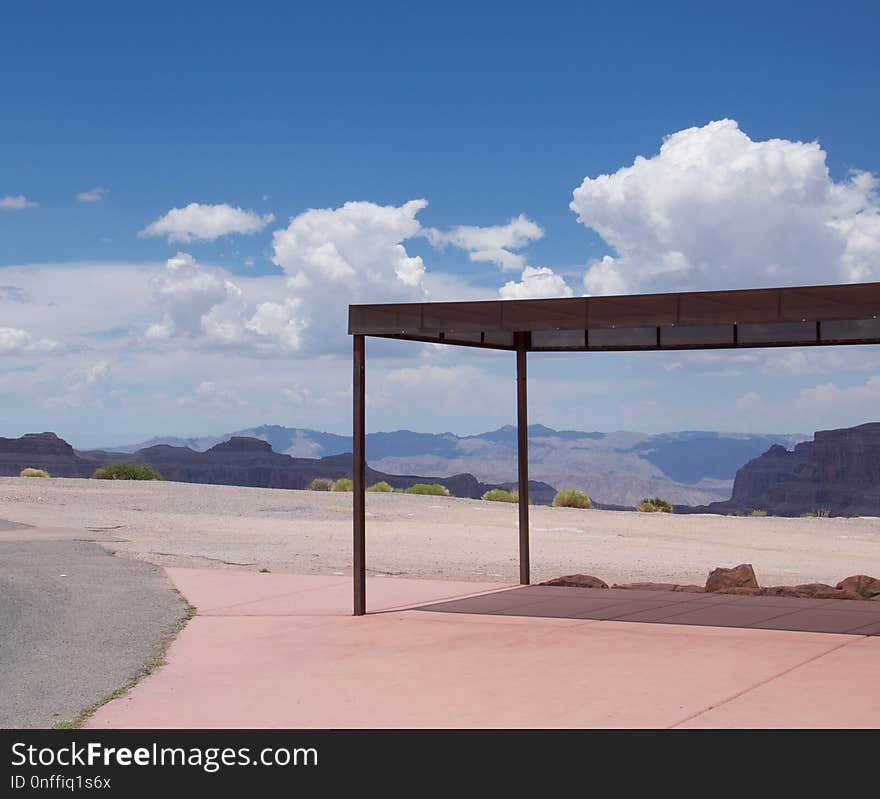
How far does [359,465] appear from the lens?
1347 cm

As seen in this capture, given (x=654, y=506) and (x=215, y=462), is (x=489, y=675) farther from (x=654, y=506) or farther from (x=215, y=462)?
(x=215, y=462)

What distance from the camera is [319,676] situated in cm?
1002

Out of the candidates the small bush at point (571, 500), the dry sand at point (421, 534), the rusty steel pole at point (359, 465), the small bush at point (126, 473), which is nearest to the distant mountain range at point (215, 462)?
the small bush at point (126, 473)

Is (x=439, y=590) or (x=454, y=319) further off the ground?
(x=454, y=319)

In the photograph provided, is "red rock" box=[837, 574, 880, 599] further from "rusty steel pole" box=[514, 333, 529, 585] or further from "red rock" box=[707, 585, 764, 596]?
"rusty steel pole" box=[514, 333, 529, 585]

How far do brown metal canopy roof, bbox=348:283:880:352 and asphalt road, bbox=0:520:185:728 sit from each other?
3975 mm

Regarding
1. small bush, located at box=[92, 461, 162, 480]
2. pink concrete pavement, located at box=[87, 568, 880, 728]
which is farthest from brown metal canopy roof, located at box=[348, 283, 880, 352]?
small bush, located at box=[92, 461, 162, 480]

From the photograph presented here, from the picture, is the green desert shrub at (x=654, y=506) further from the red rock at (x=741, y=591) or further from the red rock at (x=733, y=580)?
the red rock at (x=741, y=591)

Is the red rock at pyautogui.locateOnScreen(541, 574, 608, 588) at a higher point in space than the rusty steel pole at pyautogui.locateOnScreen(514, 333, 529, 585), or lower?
lower

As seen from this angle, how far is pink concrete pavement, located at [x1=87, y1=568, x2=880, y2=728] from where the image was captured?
27.7ft

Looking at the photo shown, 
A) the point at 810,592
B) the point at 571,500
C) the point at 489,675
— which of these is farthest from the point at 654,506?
the point at 489,675
